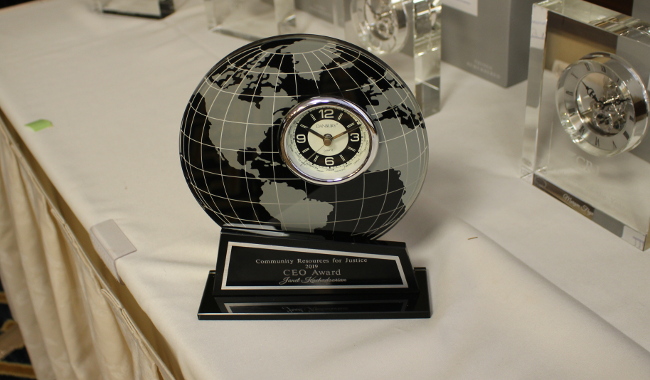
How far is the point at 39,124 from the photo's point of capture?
1188 mm

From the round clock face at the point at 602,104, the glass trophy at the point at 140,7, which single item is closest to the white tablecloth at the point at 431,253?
the round clock face at the point at 602,104

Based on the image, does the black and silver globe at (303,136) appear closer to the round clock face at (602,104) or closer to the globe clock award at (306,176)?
the globe clock award at (306,176)

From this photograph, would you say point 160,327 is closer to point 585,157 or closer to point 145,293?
point 145,293

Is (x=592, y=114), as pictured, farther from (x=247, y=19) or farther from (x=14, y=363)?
(x=14, y=363)

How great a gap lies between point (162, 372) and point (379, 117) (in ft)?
1.45

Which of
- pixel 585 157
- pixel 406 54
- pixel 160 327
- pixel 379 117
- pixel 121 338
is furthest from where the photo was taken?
pixel 406 54

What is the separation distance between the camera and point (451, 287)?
0.76 meters

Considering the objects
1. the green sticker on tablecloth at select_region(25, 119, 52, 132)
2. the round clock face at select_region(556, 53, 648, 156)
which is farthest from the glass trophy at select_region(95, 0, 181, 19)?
the round clock face at select_region(556, 53, 648, 156)

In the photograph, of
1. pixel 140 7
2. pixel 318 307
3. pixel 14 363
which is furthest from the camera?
pixel 14 363

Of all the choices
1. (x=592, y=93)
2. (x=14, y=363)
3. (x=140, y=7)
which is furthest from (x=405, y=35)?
(x=14, y=363)

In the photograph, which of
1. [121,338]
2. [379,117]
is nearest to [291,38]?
[379,117]

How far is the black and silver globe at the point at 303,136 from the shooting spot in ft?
2.08

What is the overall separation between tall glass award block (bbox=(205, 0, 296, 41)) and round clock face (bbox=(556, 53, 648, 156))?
768 mm

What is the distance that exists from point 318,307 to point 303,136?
22 centimetres
